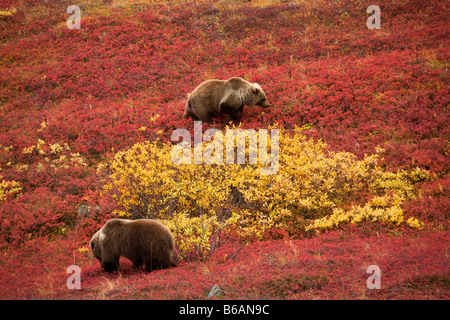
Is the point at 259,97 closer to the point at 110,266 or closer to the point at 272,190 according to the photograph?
the point at 272,190

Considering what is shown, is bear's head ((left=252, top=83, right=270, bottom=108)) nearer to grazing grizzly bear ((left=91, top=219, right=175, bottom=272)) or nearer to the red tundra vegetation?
the red tundra vegetation

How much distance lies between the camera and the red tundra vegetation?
551 centimetres

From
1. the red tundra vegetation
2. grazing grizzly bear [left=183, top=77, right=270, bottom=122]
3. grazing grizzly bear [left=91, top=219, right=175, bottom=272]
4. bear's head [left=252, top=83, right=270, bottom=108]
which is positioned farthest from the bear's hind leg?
bear's head [left=252, top=83, right=270, bottom=108]

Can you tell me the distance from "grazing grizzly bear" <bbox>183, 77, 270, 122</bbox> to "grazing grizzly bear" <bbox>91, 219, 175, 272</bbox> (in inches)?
312

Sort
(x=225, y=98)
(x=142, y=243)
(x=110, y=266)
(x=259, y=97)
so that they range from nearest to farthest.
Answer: (x=142, y=243) < (x=110, y=266) < (x=225, y=98) < (x=259, y=97)

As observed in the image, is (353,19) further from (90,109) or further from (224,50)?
(90,109)

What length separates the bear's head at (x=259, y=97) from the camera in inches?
539

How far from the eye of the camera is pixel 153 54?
21.9 m

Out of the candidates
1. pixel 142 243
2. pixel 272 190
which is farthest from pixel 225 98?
pixel 142 243

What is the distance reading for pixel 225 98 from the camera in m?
13.3

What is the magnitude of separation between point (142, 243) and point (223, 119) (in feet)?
27.8

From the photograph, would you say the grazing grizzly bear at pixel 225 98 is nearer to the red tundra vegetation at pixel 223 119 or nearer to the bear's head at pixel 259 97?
the bear's head at pixel 259 97
